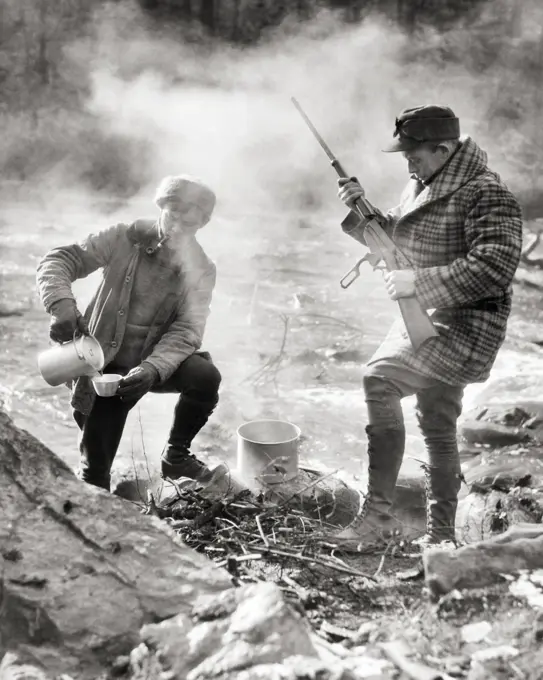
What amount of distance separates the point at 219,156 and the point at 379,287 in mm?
4183

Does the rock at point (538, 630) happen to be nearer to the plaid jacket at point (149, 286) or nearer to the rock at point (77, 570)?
the rock at point (77, 570)

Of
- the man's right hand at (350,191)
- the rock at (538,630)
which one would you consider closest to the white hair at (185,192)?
the man's right hand at (350,191)

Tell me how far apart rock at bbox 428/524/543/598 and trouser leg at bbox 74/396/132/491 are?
2.11m

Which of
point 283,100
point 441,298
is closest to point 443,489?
point 441,298

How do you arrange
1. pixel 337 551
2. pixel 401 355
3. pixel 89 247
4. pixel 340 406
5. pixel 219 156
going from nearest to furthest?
pixel 337 551 < pixel 401 355 < pixel 89 247 < pixel 340 406 < pixel 219 156

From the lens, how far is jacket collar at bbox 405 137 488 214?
10.8 feet

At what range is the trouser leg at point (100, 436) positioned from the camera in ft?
12.4

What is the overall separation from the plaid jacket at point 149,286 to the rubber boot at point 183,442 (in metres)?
0.30

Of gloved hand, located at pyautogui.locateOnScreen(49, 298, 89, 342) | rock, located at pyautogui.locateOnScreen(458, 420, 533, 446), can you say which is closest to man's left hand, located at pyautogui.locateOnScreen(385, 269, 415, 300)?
gloved hand, located at pyautogui.locateOnScreen(49, 298, 89, 342)

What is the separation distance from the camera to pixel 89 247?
3.96m

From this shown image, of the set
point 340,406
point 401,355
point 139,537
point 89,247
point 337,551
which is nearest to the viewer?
point 139,537

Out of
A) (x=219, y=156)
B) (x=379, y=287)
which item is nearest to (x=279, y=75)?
(x=219, y=156)

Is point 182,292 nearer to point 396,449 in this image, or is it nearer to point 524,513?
point 396,449

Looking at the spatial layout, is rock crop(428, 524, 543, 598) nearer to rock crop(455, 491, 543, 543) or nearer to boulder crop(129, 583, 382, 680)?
boulder crop(129, 583, 382, 680)
